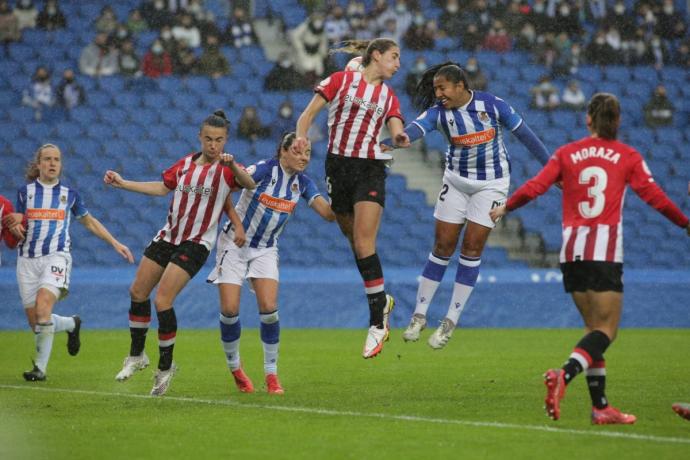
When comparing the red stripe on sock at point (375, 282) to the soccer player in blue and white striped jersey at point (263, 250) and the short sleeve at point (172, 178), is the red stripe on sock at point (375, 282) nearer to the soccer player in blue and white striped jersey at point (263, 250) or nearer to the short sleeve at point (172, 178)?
the soccer player in blue and white striped jersey at point (263, 250)

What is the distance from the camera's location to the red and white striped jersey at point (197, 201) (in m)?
9.75

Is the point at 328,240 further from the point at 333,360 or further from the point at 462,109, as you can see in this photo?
the point at 462,109

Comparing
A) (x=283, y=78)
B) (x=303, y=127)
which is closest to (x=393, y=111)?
(x=303, y=127)

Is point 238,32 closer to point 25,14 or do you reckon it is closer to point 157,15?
point 157,15

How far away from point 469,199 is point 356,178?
1338 millimetres

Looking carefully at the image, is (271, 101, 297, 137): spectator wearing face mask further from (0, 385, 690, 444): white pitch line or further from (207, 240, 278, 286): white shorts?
(0, 385, 690, 444): white pitch line

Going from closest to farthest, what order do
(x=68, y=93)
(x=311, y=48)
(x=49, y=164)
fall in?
(x=49, y=164) < (x=68, y=93) < (x=311, y=48)

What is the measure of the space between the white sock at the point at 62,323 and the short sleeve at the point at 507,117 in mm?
4853

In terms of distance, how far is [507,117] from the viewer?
33.6 ft

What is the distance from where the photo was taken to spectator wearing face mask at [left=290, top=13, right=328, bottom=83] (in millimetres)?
22922

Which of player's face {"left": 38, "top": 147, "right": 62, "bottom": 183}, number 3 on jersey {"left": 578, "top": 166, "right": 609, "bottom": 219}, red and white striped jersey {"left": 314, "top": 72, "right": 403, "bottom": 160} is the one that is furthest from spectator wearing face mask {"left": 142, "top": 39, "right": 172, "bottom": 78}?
number 3 on jersey {"left": 578, "top": 166, "right": 609, "bottom": 219}

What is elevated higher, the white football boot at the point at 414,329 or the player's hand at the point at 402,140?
the player's hand at the point at 402,140

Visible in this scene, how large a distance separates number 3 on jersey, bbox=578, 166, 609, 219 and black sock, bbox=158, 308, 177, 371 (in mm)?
3563

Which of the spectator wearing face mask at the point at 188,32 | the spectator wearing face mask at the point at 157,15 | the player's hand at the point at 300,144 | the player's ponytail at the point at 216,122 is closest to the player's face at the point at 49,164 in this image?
the player's ponytail at the point at 216,122
